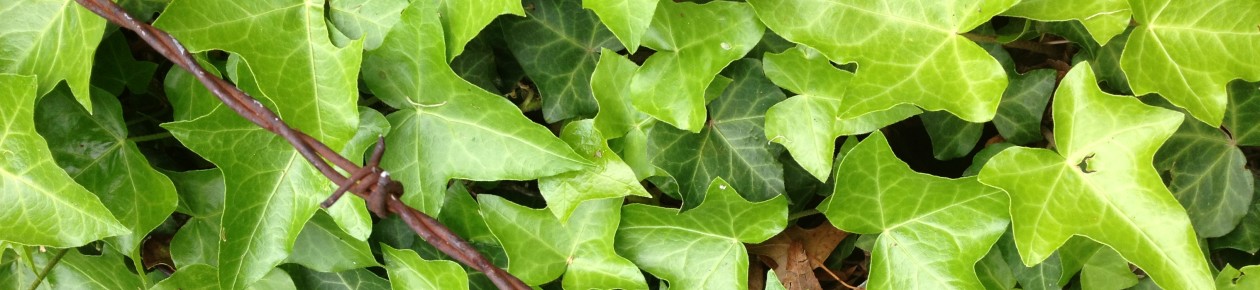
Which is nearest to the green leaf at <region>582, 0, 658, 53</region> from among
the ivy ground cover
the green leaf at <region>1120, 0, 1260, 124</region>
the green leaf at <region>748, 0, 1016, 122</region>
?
the ivy ground cover

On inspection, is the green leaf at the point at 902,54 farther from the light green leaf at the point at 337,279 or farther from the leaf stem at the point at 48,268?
the leaf stem at the point at 48,268

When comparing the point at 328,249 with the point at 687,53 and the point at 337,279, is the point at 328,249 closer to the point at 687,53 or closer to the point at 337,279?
the point at 337,279

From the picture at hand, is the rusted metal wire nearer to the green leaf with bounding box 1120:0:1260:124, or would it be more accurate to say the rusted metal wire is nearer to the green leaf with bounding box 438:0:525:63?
the green leaf with bounding box 438:0:525:63

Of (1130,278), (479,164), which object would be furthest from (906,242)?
(479,164)

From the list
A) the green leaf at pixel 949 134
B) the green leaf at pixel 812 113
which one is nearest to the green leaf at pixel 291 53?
the green leaf at pixel 812 113

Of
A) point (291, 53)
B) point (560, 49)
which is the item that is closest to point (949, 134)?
point (560, 49)

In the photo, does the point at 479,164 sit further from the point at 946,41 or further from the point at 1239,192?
the point at 1239,192
